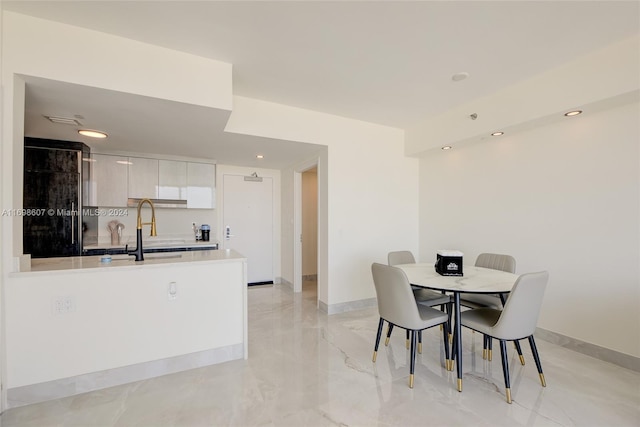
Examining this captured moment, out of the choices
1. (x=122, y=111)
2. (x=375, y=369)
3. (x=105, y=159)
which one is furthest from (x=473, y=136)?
(x=105, y=159)

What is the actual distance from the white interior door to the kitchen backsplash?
311 mm

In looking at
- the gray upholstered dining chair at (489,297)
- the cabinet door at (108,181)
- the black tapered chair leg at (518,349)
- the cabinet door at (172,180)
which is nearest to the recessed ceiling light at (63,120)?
the cabinet door at (108,181)

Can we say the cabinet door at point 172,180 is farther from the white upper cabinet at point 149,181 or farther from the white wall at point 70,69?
the white wall at point 70,69

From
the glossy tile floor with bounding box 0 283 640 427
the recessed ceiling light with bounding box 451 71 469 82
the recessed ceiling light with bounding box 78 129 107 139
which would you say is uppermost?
the recessed ceiling light with bounding box 451 71 469 82

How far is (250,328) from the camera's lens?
3.22m

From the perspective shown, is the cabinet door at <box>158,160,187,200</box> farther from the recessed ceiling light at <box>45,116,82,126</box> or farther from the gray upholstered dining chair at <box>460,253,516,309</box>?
the gray upholstered dining chair at <box>460,253,516,309</box>

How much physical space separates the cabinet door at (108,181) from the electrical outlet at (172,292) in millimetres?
2465

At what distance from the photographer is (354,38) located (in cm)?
211

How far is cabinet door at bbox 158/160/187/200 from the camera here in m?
4.23

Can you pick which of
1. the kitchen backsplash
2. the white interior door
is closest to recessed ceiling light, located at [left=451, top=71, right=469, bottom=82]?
the white interior door

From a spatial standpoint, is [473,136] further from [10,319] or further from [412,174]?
[10,319]

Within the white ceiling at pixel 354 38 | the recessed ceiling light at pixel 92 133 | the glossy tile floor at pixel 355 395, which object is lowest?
the glossy tile floor at pixel 355 395

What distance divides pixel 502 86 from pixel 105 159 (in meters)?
5.10

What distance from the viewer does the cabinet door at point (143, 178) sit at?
405 cm
